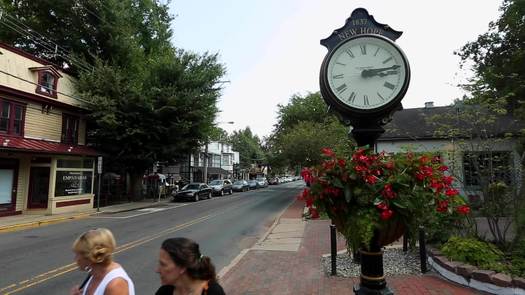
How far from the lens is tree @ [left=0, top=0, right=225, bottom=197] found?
2538cm

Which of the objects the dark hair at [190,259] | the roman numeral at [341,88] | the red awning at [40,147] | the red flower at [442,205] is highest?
the red awning at [40,147]

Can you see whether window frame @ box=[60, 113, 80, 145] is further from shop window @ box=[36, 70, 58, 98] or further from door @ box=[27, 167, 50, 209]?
door @ box=[27, 167, 50, 209]

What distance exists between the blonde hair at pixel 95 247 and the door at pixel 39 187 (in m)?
21.1

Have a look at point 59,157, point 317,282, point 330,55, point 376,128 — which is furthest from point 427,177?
point 59,157

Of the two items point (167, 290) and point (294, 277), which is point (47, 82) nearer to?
point (294, 277)

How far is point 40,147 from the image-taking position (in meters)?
19.8

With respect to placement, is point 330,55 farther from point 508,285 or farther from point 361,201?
point 508,285

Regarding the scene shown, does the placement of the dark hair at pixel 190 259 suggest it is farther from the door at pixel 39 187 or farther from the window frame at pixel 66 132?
the window frame at pixel 66 132

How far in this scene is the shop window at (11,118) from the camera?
766 inches

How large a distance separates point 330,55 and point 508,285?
4.21 metres

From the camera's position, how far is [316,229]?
572 inches

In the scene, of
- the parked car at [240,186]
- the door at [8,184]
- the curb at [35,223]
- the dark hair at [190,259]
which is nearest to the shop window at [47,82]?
the door at [8,184]

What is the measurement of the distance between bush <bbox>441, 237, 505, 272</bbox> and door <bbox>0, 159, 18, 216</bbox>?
20.1 metres

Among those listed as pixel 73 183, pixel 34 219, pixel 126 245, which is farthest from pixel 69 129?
pixel 126 245
